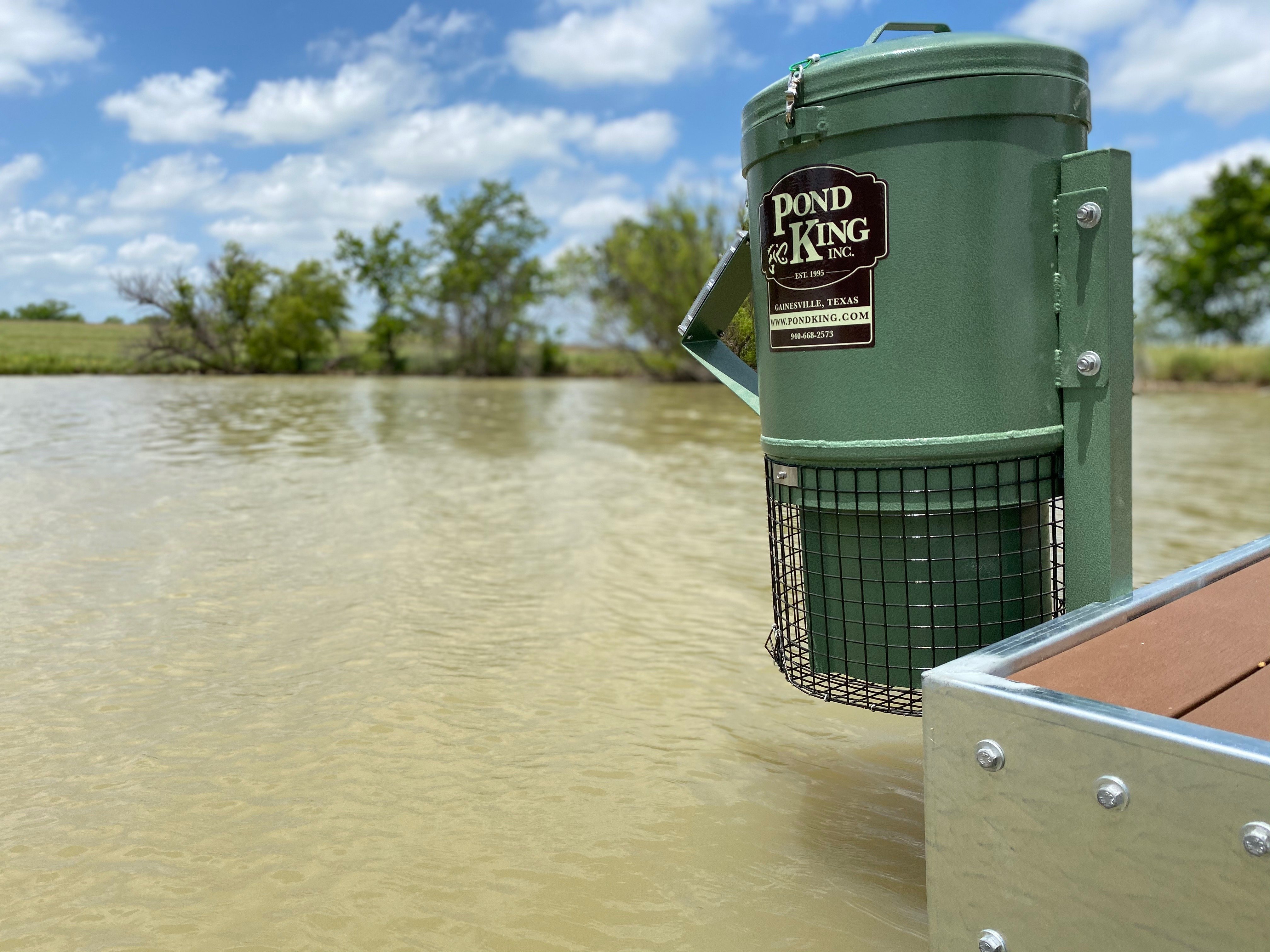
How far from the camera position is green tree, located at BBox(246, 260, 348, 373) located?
45656mm

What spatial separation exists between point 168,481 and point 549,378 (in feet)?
112

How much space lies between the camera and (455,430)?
1555cm

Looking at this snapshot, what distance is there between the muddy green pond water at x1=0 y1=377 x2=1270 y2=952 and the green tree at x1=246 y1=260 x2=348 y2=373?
39.4 metres

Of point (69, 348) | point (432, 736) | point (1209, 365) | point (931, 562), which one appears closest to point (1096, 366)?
point (931, 562)

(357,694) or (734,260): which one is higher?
(734,260)

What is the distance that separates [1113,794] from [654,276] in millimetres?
35838

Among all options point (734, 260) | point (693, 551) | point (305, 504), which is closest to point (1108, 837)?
point (734, 260)

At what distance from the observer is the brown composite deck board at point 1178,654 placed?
1.68m

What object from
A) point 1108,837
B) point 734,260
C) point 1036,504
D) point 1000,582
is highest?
point 734,260

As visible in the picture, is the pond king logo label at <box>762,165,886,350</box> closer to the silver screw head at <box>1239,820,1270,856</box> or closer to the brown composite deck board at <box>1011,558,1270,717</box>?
the brown composite deck board at <box>1011,558,1270,717</box>

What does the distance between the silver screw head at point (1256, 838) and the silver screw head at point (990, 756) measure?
29 cm

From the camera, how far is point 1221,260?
4841 cm

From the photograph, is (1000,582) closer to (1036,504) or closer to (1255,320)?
(1036,504)

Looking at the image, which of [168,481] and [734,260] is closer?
[734,260]
